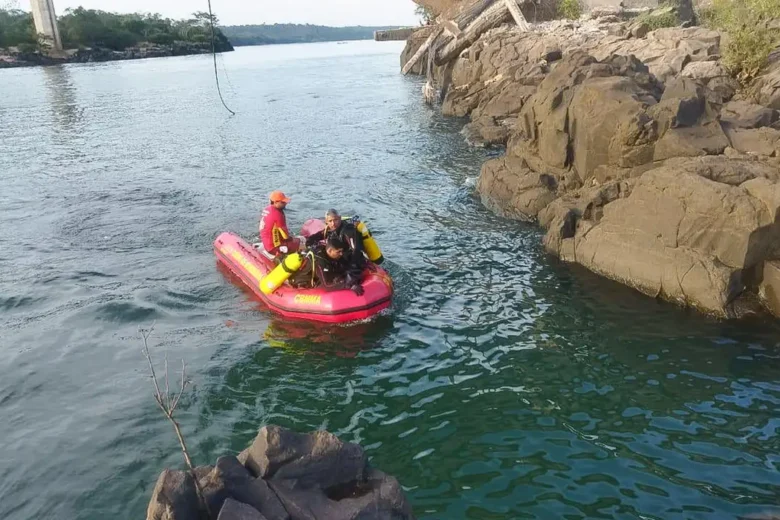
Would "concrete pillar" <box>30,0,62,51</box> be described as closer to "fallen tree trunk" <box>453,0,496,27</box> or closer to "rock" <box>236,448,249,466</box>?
"fallen tree trunk" <box>453,0,496,27</box>

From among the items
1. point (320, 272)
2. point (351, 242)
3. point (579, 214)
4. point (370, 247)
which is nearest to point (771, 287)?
point (579, 214)

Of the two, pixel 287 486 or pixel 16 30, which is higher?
pixel 16 30

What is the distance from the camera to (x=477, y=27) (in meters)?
38.6

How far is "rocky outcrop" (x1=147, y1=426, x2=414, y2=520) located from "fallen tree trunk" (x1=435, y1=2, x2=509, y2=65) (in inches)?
1429

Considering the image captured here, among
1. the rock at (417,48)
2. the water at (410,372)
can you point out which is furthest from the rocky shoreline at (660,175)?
the rock at (417,48)

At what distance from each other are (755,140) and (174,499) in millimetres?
13858

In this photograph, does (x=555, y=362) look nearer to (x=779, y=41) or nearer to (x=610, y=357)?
(x=610, y=357)

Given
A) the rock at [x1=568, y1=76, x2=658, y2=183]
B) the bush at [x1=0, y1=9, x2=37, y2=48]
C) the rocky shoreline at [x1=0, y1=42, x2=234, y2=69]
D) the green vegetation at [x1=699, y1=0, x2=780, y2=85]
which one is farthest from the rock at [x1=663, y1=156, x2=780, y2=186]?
the bush at [x1=0, y1=9, x2=37, y2=48]

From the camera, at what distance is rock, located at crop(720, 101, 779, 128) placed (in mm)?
15203

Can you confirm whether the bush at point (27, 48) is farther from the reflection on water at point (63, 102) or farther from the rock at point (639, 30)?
the rock at point (639, 30)

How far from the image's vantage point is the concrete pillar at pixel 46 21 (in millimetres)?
88500

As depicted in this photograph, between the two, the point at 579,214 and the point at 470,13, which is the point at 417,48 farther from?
the point at 579,214

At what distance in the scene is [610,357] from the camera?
10.2 m

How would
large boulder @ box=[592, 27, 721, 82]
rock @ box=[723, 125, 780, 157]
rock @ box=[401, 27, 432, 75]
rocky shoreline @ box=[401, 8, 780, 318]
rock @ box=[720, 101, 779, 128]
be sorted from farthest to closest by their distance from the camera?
rock @ box=[401, 27, 432, 75], large boulder @ box=[592, 27, 721, 82], rock @ box=[720, 101, 779, 128], rock @ box=[723, 125, 780, 157], rocky shoreline @ box=[401, 8, 780, 318]
